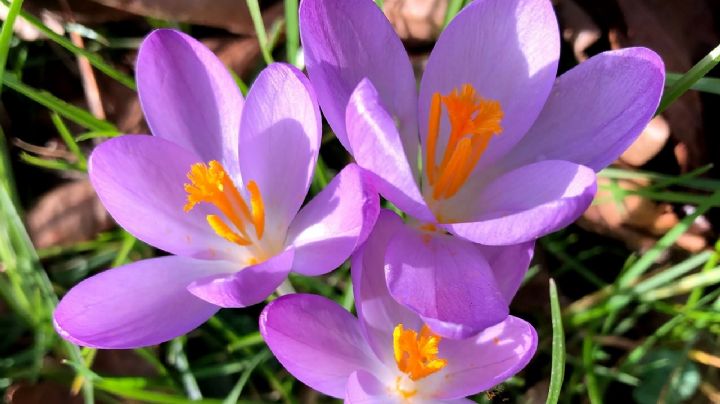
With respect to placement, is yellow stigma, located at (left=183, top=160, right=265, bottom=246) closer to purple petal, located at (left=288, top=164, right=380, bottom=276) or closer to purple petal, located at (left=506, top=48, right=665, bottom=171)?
purple petal, located at (left=288, top=164, right=380, bottom=276)

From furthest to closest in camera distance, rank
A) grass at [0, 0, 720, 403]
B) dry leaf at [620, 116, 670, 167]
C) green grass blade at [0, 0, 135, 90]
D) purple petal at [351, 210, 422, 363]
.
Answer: dry leaf at [620, 116, 670, 167] → grass at [0, 0, 720, 403] → green grass blade at [0, 0, 135, 90] → purple petal at [351, 210, 422, 363]

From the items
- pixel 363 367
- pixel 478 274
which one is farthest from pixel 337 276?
pixel 478 274

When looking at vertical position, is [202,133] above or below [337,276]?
above

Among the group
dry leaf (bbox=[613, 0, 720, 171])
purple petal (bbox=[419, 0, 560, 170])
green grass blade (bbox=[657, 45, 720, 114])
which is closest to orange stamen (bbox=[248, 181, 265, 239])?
purple petal (bbox=[419, 0, 560, 170])

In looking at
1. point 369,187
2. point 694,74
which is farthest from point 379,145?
point 694,74

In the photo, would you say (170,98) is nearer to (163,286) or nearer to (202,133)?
(202,133)

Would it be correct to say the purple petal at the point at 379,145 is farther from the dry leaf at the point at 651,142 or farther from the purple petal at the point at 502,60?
the dry leaf at the point at 651,142
